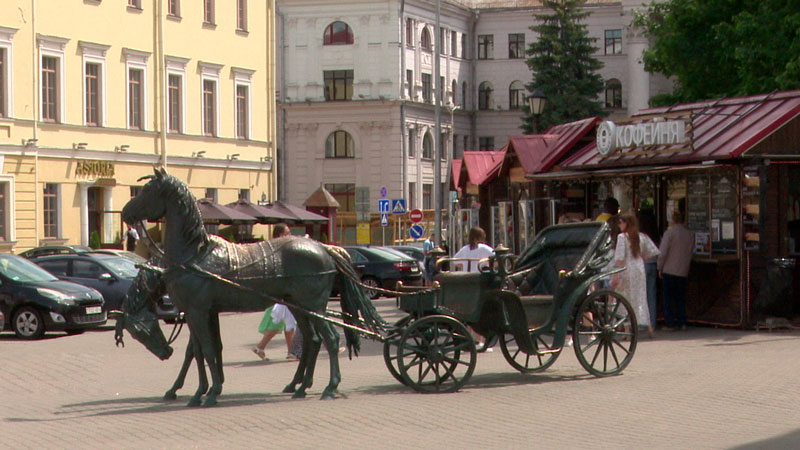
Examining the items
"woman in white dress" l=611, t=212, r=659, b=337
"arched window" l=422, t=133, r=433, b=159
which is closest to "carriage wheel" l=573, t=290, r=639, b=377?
"woman in white dress" l=611, t=212, r=659, b=337

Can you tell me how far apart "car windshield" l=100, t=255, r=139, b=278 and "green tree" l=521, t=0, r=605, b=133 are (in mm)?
55372

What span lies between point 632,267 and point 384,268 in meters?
21.1

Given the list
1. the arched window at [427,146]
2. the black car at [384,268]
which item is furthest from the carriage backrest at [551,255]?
the arched window at [427,146]

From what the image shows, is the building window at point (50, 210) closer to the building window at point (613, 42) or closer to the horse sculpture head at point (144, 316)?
the horse sculpture head at point (144, 316)

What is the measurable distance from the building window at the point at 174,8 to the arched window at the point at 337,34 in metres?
36.8

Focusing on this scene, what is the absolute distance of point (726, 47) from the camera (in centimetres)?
3925

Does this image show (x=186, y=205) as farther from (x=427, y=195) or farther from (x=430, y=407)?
(x=427, y=195)

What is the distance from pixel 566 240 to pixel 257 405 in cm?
453

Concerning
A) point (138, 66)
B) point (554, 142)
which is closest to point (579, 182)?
point (554, 142)

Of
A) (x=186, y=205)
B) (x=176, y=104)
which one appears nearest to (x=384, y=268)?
(x=176, y=104)

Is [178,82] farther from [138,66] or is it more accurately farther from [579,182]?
[579,182]

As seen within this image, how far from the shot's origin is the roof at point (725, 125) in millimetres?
21750

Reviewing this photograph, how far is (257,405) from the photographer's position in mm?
13867

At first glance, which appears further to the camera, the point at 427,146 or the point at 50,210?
the point at 427,146
